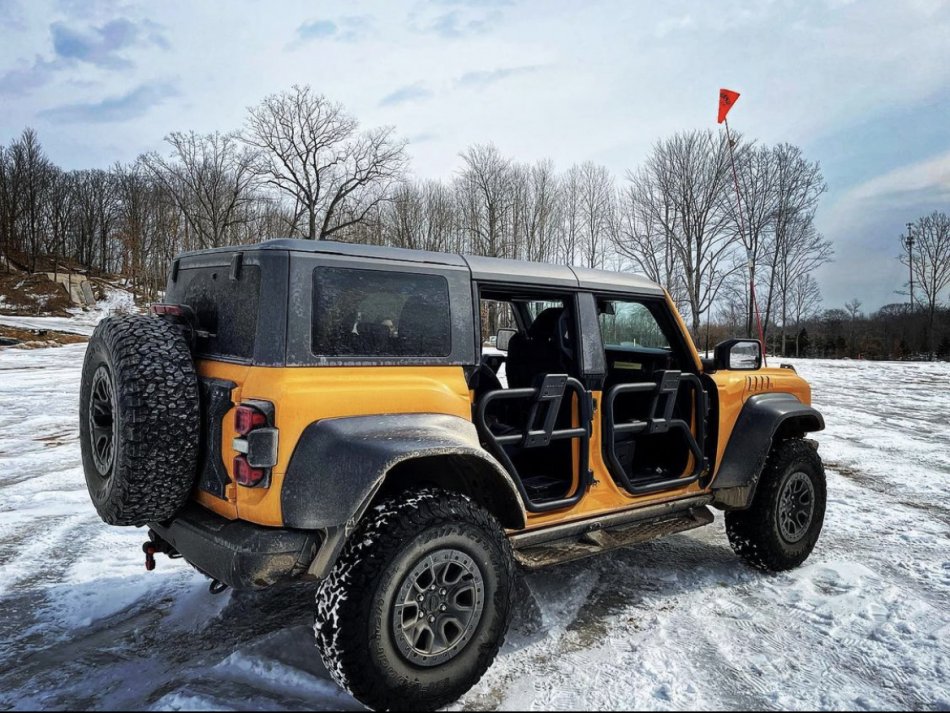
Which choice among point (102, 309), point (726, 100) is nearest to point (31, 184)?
point (102, 309)

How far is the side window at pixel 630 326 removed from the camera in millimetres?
4074

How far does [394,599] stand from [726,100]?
6.20 metres

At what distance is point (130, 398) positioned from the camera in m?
2.52

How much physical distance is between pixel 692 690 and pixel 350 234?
3623cm

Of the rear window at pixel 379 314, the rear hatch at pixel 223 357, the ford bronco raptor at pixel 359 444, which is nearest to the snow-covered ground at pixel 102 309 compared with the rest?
the rear hatch at pixel 223 357

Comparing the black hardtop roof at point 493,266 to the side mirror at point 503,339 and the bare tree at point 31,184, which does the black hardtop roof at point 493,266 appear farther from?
the bare tree at point 31,184

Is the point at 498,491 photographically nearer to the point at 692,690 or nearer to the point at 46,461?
the point at 692,690

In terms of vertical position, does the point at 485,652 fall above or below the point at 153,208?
below

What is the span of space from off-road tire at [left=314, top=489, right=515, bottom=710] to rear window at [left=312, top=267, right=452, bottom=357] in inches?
26.8

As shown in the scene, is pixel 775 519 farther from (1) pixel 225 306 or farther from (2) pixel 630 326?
(1) pixel 225 306

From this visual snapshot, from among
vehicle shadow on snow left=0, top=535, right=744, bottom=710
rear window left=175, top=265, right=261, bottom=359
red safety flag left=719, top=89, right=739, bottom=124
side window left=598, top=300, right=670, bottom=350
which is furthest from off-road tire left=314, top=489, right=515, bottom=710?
red safety flag left=719, top=89, right=739, bottom=124

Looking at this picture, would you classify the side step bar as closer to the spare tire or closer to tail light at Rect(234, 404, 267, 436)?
tail light at Rect(234, 404, 267, 436)

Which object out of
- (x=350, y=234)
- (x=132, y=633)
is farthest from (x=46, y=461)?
(x=350, y=234)

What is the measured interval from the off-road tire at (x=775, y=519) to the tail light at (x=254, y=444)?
3.22 m
